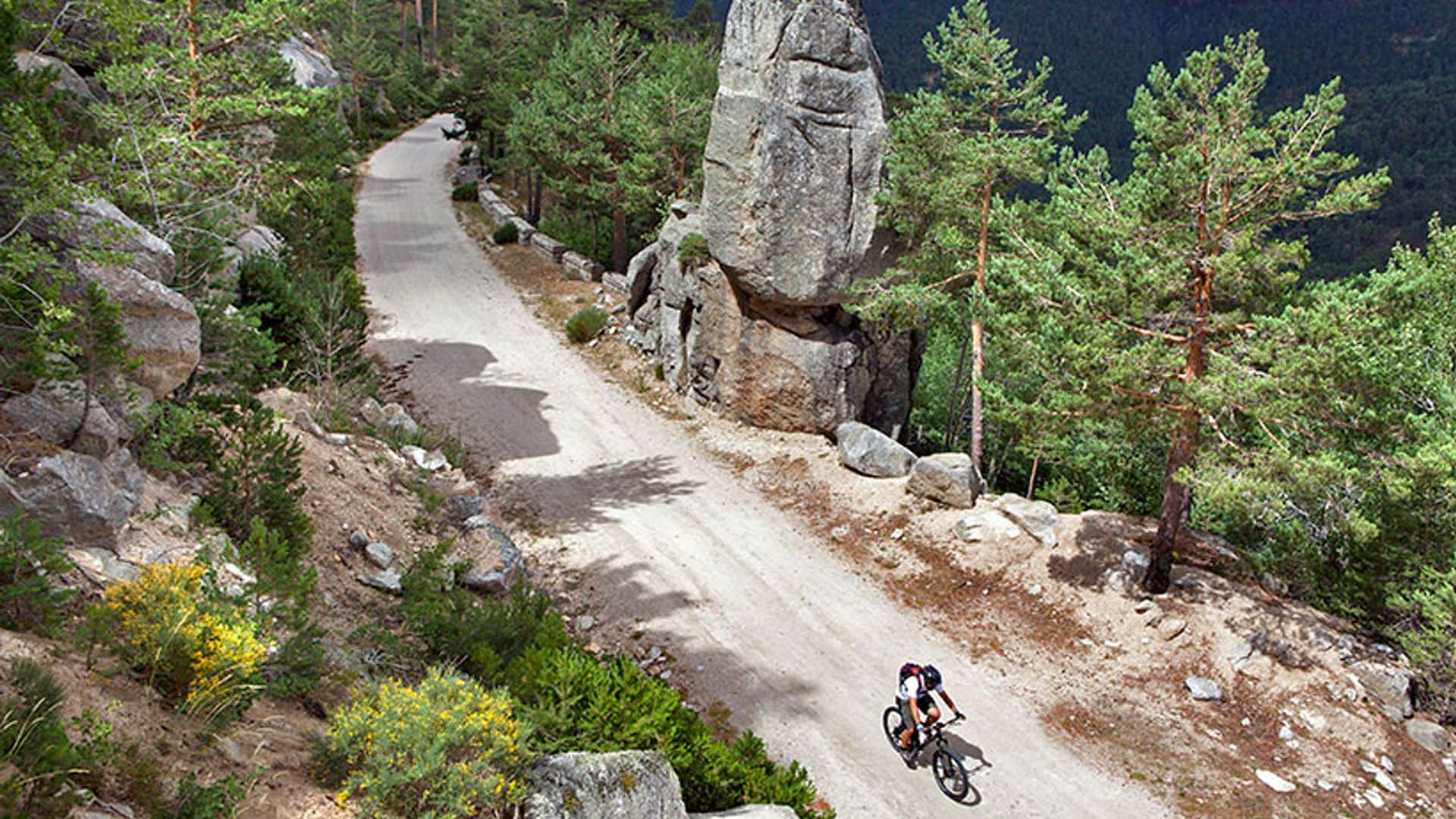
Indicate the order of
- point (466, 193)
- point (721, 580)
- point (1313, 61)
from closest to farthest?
point (721, 580)
point (466, 193)
point (1313, 61)

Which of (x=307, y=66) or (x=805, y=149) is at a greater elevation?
(x=307, y=66)

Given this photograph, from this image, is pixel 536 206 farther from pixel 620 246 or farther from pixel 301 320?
pixel 301 320

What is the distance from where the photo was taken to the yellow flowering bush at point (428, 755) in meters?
6.03

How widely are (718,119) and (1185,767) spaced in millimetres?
16975

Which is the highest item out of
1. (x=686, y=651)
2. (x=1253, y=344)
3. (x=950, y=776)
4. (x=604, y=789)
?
(x=1253, y=344)

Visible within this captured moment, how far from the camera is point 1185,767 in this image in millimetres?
11945

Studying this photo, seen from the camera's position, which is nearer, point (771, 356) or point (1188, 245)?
point (1188, 245)

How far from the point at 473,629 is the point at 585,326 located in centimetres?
1942

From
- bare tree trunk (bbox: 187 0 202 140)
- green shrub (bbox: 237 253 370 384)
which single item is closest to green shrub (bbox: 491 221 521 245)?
green shrub (bbox: 237 253 370 384)

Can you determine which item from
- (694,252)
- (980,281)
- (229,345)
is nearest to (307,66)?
(694,252)

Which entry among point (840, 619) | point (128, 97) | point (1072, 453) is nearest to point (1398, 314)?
point (840, 619)

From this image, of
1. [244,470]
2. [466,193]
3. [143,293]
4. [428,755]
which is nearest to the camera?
[428,755]

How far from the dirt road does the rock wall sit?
3060 millimetres

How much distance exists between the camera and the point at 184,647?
623cm
